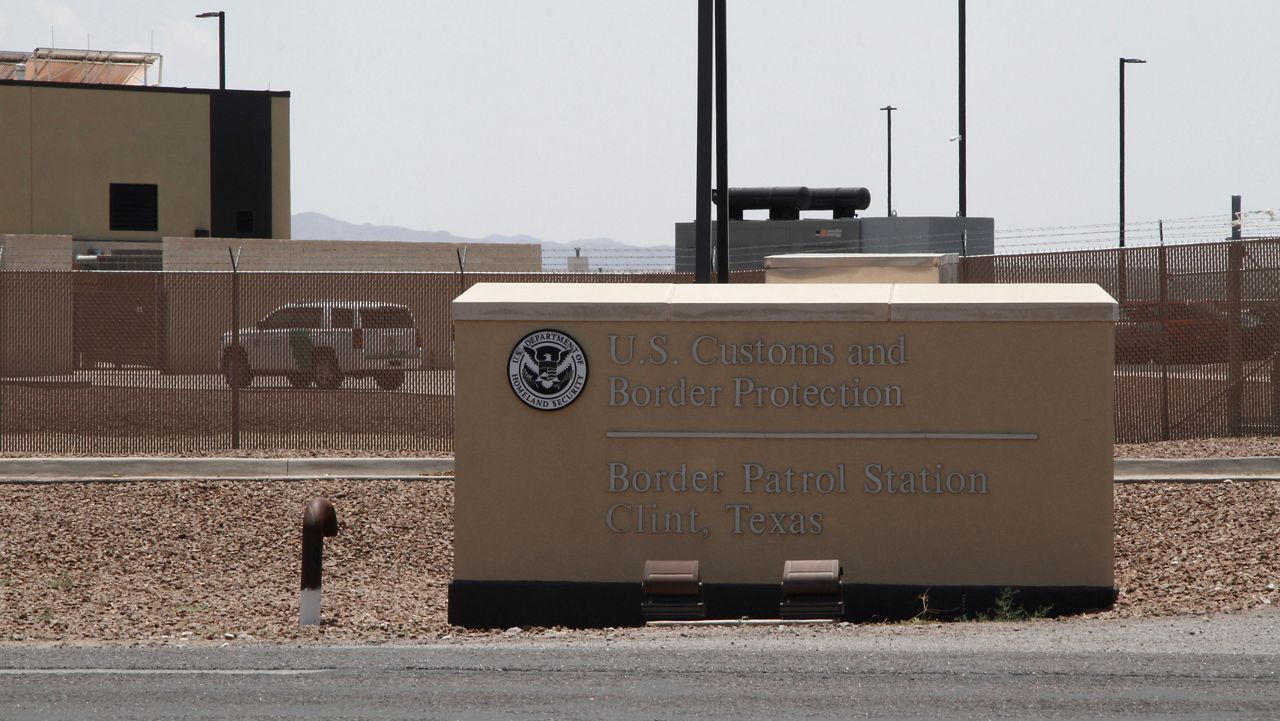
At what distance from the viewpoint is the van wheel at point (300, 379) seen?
61.2 ft

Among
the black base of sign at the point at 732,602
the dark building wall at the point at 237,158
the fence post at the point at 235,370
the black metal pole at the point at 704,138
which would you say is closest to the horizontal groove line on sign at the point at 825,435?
the black base of sign at the point at 732,602

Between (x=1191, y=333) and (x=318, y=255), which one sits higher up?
(x=318, y=255)

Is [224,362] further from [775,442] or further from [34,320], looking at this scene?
[775,442]

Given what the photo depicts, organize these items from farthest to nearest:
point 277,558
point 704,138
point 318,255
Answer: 1. point 318,255
2. point 704,138
3. point 277,558

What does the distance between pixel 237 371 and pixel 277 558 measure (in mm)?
5286

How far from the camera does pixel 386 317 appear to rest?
19062mm

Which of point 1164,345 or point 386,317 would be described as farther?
point 386,317

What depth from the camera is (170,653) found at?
8.75m

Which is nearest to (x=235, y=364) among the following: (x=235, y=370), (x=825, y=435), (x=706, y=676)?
(x=235, y=370)

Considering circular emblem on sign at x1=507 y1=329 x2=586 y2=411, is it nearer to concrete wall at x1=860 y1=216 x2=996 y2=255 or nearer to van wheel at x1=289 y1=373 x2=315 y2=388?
van wheel at x1=289 y1=373 x2=315 y2=388

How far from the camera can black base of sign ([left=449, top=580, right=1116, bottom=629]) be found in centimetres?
1007

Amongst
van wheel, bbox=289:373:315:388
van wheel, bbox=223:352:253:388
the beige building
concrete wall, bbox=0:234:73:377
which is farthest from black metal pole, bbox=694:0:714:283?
the beige building

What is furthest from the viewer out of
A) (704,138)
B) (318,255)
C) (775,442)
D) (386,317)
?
(318,255)

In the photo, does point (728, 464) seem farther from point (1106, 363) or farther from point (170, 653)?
point (170, 653)
